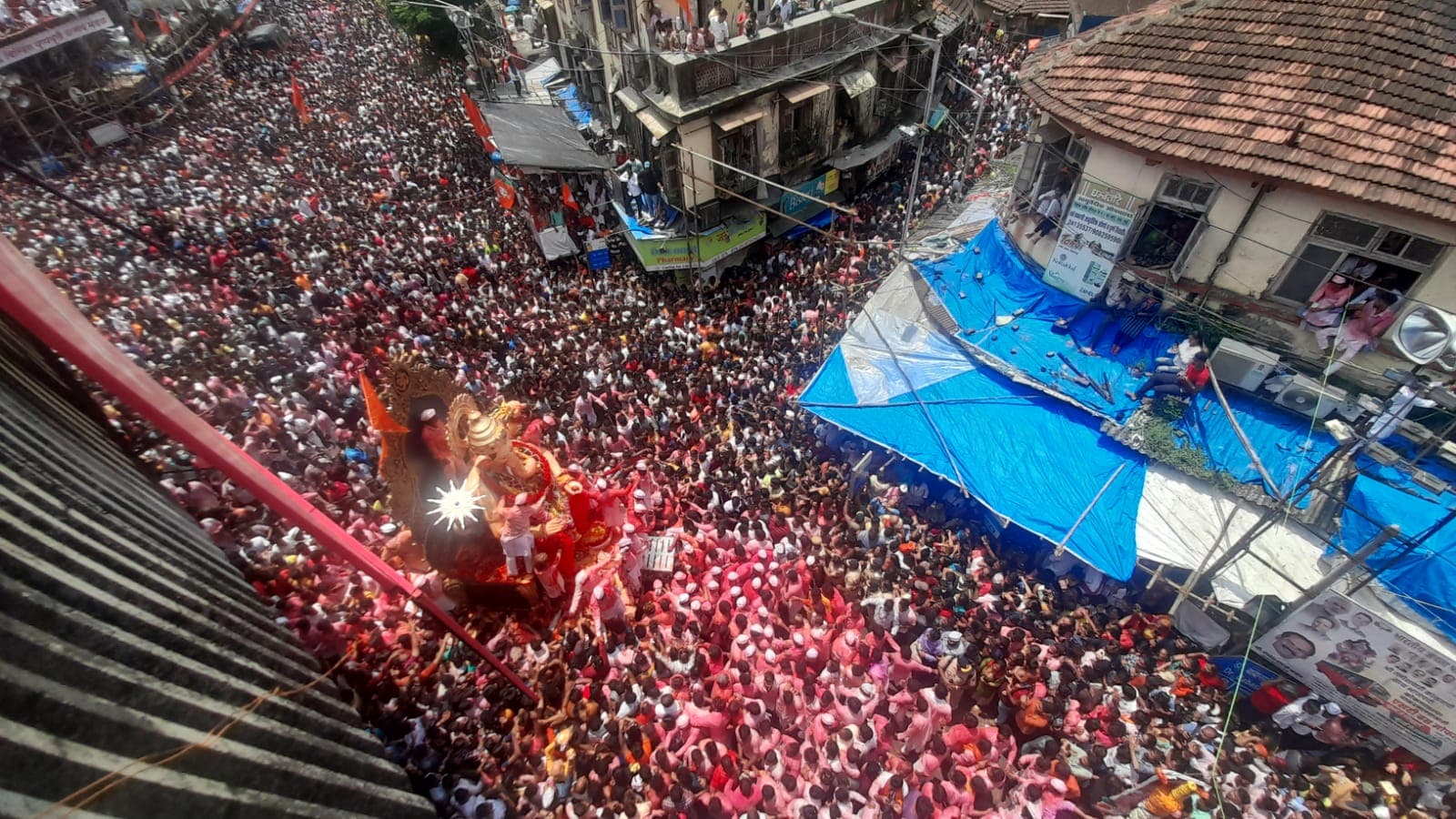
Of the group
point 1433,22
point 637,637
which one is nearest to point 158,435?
point 637,637

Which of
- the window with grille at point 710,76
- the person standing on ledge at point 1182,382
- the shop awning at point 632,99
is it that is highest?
the window with grille at point 710,76

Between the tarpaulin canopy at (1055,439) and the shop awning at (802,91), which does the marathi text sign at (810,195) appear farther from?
the tarpaulin canopy at (1055,439)

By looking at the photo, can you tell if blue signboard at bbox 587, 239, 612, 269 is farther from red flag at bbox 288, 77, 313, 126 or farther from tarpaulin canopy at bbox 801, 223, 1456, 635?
red flag at bbox 288, 77, 313, 126

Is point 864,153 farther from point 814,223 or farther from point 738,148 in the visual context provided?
point 738,148

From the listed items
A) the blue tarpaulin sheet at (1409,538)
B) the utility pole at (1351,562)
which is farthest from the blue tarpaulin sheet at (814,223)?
the utility pole at (1351,562)

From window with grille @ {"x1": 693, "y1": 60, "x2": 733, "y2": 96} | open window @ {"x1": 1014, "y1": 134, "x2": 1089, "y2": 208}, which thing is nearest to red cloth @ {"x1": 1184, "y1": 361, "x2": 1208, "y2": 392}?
open window @ {"x1": 1014, "y1": 134, "x2": 1089, "y2": 208}

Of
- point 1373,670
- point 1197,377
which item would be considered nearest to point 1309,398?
point 1197,377

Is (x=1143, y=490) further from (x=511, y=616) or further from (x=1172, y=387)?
(x=511, y=616)
